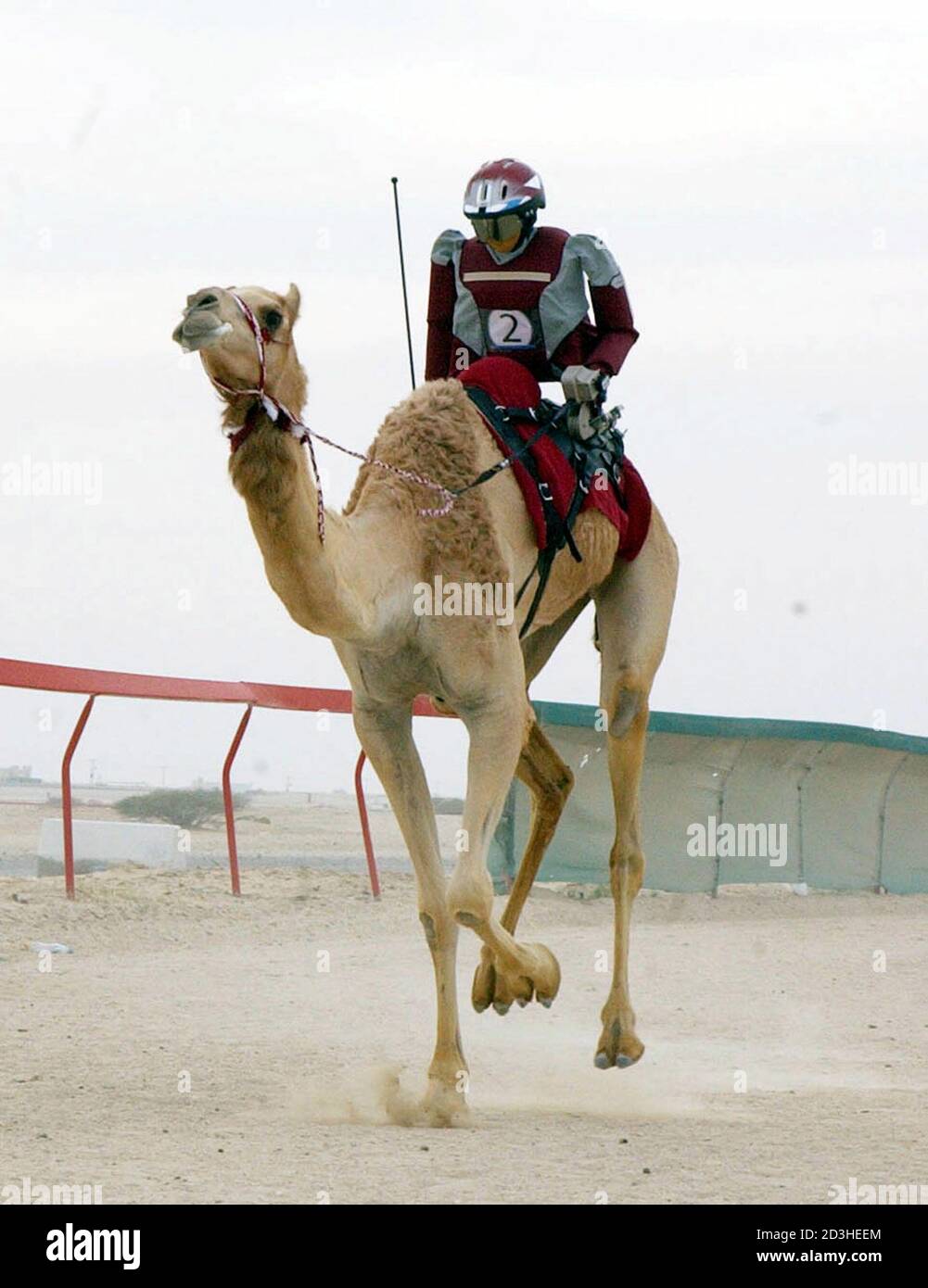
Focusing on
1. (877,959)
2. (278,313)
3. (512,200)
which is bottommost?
(877,959)

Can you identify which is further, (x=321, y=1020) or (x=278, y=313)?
(x=321, y=1020)

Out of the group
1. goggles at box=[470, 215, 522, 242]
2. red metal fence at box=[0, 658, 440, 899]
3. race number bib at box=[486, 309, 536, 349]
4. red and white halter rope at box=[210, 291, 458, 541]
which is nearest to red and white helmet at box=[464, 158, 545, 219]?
goggles at box=[470, 215, 522, 242]

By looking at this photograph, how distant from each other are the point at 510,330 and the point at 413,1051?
12.0ft

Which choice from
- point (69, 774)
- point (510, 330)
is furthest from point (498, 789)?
point (69, 774)

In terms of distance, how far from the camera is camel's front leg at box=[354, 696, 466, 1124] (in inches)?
361

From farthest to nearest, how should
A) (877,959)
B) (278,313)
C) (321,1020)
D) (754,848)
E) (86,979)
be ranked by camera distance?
(754,848) < (877,959) < (86,979) < (321,1020) < (278,313)

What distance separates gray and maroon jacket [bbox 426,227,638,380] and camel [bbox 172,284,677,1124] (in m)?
0.70

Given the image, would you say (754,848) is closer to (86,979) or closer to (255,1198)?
(86,979)

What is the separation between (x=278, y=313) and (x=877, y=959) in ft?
30.4

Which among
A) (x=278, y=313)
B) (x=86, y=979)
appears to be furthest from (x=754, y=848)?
(x=278, y=313)

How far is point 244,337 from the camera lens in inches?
301

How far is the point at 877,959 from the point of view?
15.8 m

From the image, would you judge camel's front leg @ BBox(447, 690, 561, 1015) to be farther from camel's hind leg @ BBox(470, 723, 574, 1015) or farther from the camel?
camel's hind leg @ BBox(470, 723, 574, 1015)
